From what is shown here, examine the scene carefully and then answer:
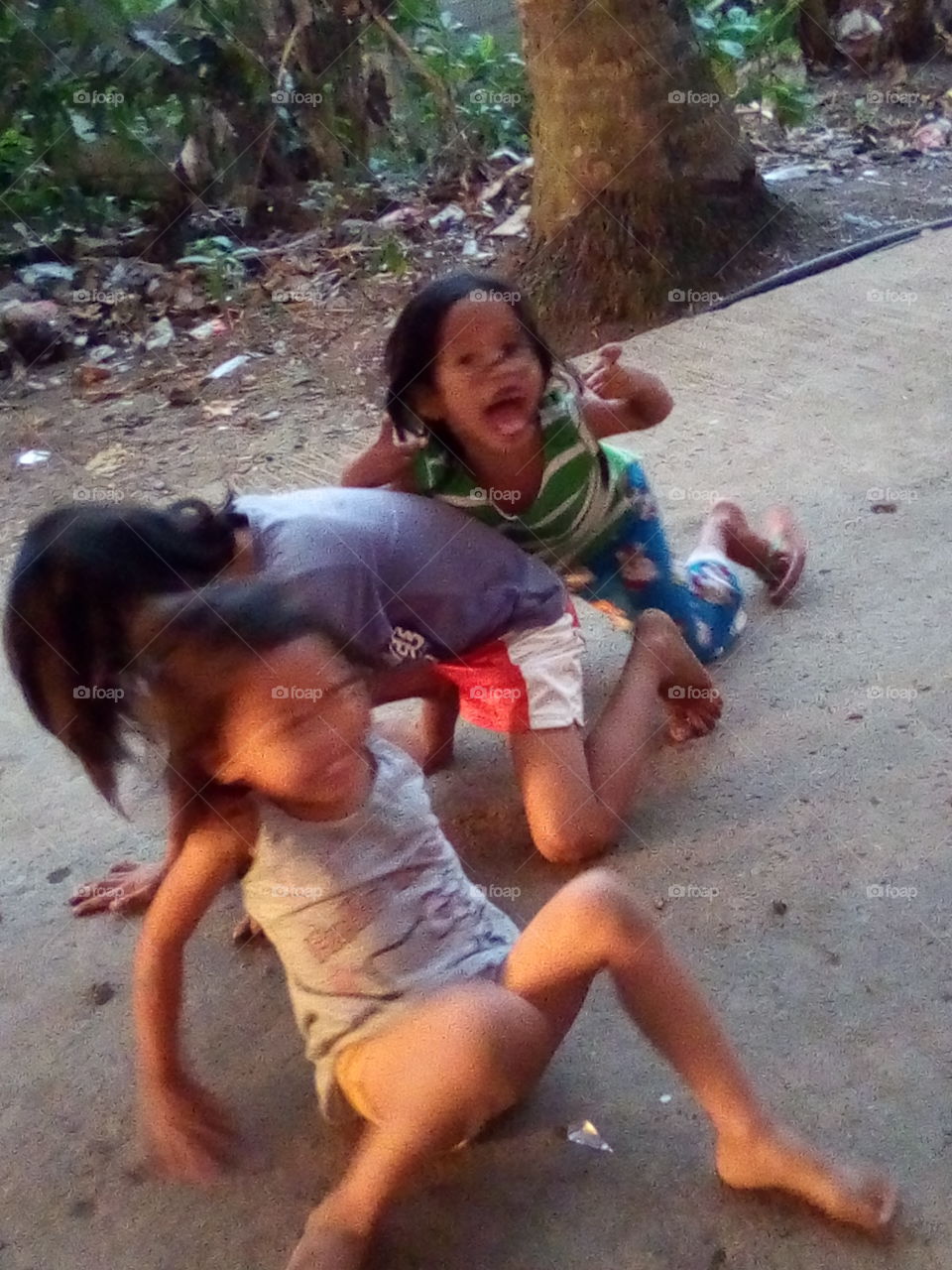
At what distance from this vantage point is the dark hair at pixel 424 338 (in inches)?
62.2

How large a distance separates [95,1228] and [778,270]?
284 cm

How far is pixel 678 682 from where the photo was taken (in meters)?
1.72

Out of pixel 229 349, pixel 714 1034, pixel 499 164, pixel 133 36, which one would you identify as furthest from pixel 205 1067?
pixel 499 164

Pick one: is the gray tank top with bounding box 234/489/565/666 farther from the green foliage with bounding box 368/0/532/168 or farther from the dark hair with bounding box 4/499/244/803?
the green foliage with bounding box 368/0/532/168

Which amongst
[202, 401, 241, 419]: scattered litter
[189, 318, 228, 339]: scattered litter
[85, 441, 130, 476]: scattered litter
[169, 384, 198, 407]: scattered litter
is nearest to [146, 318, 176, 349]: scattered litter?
[189, 318, 228, 339]: scattered litter

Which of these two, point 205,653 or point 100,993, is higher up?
point 205,653

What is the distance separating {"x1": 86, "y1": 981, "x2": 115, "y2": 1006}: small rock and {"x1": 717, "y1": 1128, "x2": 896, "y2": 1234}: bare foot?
74cm

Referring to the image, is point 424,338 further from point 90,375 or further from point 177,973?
point 90,375

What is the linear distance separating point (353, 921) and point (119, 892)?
546 mm

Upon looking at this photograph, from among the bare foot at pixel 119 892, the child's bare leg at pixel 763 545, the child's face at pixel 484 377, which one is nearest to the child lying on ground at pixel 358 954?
the bare foot at pixel 119 892

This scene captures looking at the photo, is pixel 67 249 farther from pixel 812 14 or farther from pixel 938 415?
pixel 812 14

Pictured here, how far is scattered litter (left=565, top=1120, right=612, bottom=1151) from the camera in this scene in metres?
1.20

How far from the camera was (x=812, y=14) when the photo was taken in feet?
17.2

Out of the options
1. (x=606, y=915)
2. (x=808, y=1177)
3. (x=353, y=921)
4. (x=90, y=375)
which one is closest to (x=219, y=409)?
(x=90, y=375)
